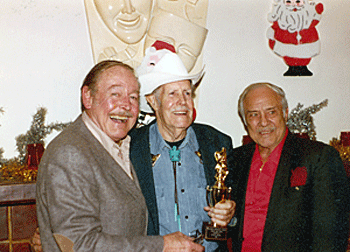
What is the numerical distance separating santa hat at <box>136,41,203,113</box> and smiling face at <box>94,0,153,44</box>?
669 mm

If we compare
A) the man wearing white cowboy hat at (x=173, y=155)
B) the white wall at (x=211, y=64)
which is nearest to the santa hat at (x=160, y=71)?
the man wearing white cowboy hat at (x=173, y=155)

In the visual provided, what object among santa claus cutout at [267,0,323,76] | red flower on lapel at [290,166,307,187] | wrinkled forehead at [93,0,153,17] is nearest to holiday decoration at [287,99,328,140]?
santa claus cutout at [267,0,323,76]

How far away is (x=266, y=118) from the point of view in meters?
2.63

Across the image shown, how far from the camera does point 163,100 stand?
2521 mm

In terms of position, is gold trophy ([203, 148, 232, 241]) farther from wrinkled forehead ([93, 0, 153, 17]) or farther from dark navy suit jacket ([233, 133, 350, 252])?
wrinkled forehead ([93, 0, 153, 17])

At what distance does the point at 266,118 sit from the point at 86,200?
1.59m

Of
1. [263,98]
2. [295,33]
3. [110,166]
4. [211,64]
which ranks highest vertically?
[295,33]

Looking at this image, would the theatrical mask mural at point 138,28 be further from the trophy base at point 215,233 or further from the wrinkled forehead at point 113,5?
the trophy base at point 215,233

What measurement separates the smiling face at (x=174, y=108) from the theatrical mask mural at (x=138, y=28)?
0.88 m

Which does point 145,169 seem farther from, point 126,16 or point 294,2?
point 294,2

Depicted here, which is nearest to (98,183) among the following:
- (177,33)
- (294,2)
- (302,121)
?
(177,33)

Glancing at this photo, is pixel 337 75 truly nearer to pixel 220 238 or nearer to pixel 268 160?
pixel 268 160

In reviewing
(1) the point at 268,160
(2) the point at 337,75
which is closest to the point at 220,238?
(1) the point at 268,160

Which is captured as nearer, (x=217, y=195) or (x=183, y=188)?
(x=217, y=195)
